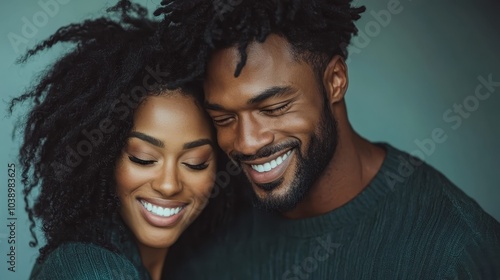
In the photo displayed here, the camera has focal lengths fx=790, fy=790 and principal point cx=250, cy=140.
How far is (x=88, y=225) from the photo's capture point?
2762 mm

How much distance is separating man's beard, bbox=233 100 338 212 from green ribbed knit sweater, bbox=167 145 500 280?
21 centimetres

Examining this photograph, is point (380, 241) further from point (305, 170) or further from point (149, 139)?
point (149, 139)

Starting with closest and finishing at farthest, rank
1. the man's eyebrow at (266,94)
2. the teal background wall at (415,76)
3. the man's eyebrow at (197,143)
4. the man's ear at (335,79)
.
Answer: the man's eyebrow at (266,94)
the man's eyebrow at (197,143)
the man's ear at (335,79)
the teal background wall at (415,76)

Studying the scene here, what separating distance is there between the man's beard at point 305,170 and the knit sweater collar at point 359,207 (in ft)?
0.55

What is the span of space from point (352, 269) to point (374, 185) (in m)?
0.32

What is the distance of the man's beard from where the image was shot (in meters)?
2.71

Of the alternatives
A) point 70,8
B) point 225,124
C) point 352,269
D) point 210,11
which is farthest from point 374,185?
point 70,8

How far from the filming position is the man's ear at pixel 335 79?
279cm

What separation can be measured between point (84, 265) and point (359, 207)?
1.00 meters

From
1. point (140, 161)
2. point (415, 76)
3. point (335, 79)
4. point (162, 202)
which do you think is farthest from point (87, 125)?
point (415, 76)

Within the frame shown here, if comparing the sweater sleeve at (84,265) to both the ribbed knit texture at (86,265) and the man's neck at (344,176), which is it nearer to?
the ribbed knit texture at (86,265)

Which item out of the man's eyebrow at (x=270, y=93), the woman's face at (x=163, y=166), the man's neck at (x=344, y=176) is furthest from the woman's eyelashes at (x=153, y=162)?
the man's neck at (x=344, y=176)

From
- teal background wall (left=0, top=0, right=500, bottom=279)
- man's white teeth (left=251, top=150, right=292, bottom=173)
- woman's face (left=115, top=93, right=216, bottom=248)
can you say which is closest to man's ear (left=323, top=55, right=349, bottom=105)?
man's white teeth (left=251, top=150, right=292, bottom=173)

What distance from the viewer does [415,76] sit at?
3.88 m
